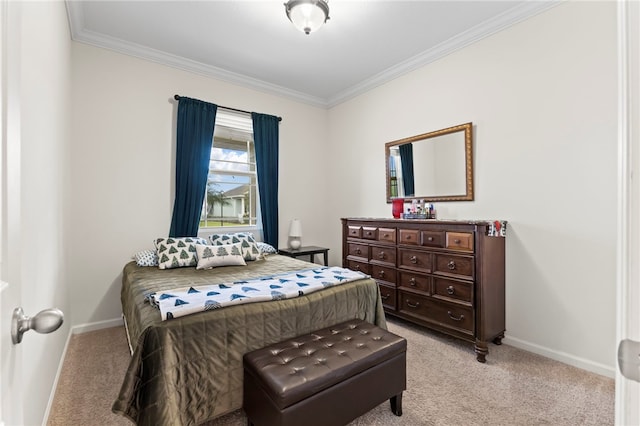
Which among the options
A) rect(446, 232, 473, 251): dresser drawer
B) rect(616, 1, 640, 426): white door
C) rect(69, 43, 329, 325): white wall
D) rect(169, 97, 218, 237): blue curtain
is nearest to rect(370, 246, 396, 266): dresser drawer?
rect(446, 232, 473, 251): dresser drawer

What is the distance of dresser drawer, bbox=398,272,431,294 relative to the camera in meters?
2.75

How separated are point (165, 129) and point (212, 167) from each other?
66 centimetres

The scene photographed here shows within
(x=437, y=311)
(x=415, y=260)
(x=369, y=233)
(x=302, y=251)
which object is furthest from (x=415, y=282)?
(x=302, y=251)

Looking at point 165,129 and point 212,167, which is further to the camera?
point 212,167

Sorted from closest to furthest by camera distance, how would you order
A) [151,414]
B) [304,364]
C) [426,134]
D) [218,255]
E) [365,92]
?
[151,414] < [304,364] < [218,255] < [426,134] < [365,92]

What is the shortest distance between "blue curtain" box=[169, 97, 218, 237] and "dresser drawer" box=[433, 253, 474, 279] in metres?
2.62

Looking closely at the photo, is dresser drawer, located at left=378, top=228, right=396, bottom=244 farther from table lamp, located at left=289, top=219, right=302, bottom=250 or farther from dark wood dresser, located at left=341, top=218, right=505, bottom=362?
table lamp, located at left=289, top=219, right=302, bottom=250

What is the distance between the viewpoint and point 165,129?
3.35 metres

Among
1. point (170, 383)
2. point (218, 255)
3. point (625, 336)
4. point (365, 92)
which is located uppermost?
point (365, 92)

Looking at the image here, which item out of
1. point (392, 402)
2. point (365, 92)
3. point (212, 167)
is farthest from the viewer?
point (365, 92)

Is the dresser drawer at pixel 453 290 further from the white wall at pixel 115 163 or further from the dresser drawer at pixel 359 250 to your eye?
the white wall at pixel 115 163

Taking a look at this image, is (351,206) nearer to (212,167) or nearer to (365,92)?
(365,92)

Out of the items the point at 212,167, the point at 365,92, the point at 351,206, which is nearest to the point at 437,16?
the point at 365,92

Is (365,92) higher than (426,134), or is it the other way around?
(365,92)
